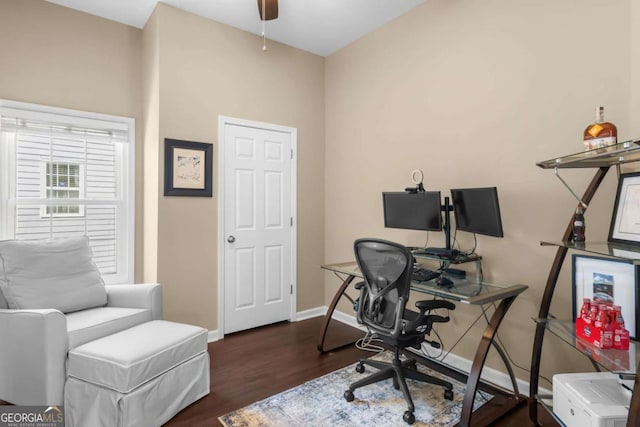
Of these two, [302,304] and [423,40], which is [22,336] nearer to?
[302,304]

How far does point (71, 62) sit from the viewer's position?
10.1 feet

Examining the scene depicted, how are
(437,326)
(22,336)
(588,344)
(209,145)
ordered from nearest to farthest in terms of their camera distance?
(588,344) < (22,336) < (437,326) < (209,145)

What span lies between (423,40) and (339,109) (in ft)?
3.91

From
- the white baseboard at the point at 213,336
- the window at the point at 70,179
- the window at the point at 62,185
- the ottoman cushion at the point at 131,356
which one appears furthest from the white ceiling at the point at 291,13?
the white baseboard at the point at 213,336

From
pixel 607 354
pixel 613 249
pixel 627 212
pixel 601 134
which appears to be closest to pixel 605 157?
pixel 601 134

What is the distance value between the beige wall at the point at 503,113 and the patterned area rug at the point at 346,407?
60cm

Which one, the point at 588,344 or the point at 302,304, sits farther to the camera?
the point at 302,304

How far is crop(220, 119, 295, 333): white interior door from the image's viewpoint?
3.50 meters

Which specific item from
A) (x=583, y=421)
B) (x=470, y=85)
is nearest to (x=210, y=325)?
(x=583, y=421)

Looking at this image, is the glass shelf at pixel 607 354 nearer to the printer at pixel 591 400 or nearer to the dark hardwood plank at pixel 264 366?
the printer at pixel 591 400

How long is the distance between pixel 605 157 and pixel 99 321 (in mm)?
3071

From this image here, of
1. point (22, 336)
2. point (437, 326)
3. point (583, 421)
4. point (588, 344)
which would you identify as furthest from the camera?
point (437, 326)

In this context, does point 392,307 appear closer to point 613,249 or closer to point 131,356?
point 613,249

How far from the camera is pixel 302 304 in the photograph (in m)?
4.03
